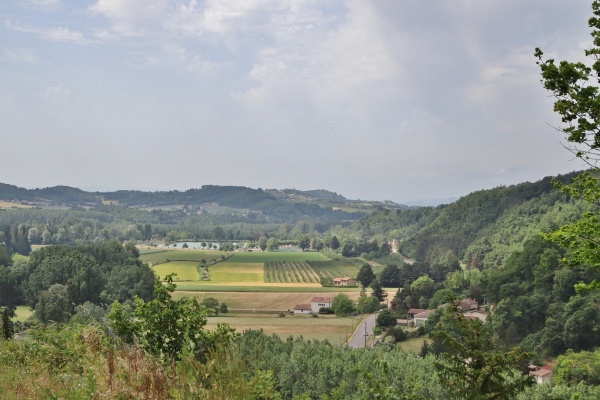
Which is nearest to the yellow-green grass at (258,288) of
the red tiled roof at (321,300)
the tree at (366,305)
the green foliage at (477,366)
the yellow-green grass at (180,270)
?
the yellow-green grass at (180,270)

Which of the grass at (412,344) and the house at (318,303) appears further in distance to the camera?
the house at (318,303)

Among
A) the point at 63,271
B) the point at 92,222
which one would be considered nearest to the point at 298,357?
the point at 63,271

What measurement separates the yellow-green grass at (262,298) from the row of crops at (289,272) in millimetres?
13000

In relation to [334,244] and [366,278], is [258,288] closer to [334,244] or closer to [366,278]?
[366,278]

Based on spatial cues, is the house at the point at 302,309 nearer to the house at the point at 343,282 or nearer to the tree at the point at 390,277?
the house at the point at 343,282

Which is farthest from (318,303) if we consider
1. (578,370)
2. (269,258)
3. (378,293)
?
(269,258)

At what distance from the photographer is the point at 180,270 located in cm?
8944

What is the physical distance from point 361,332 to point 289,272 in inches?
1768

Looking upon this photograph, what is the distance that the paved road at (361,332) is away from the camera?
4788 centimetres

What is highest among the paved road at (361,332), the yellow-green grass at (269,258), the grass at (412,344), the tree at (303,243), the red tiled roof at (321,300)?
the tree at (303,243)

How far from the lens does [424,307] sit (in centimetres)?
7031

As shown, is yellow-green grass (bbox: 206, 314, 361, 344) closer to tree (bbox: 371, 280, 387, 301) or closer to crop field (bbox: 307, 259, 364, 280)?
tree (bbox: 371, 280, 387, 301)

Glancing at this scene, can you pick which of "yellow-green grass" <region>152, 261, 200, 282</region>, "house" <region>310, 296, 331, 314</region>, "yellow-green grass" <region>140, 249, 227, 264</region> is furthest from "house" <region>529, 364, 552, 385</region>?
"yellow-green grass" <region>140, 249, 227, 264</region>

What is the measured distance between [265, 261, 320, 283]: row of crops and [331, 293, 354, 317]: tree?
75.2 feet
